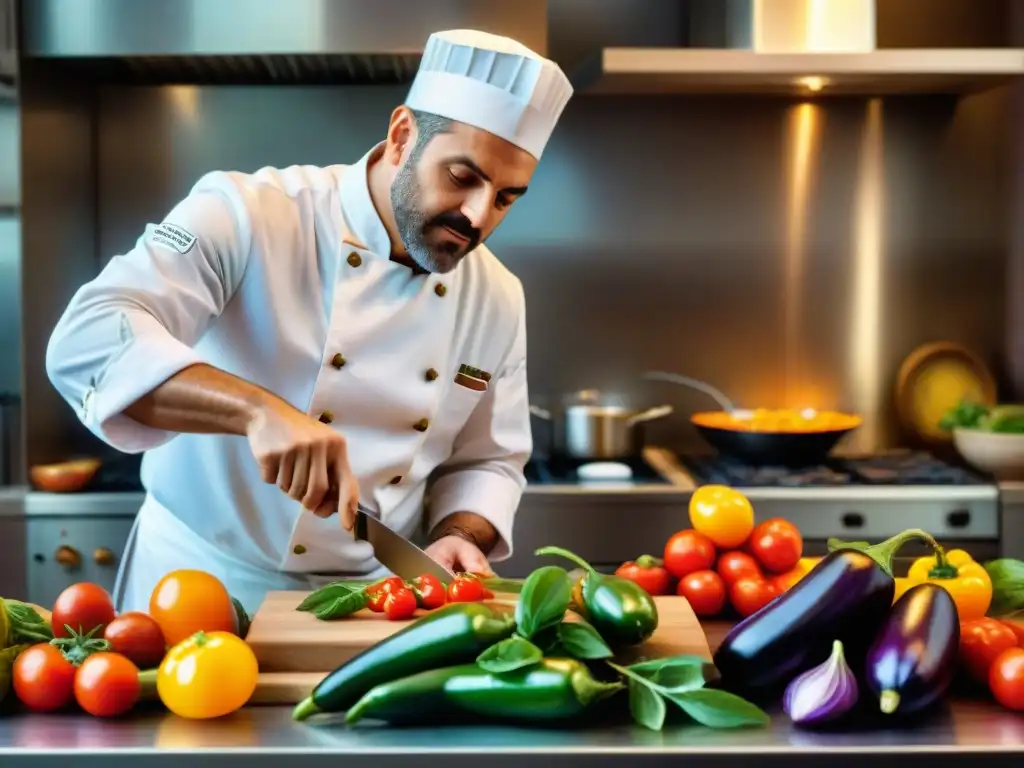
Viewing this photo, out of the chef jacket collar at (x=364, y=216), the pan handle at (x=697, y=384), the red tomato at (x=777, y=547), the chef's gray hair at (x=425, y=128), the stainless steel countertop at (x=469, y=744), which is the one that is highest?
the chef's gray hair at (x=425, y=128)

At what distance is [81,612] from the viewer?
1288 mm

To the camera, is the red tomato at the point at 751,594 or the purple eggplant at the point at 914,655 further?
the red tomato at the point at 751,594

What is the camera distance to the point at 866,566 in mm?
1212

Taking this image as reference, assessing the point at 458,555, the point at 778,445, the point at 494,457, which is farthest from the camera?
the point at 778,445

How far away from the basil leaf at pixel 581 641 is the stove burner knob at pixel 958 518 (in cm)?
176

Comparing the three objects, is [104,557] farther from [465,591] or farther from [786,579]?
[786,579]

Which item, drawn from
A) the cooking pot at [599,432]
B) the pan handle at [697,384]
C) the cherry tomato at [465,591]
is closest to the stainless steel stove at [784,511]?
the cooking pot at [599,432]

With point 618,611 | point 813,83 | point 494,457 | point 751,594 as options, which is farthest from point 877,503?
point 618,611

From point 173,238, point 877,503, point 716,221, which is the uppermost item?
point 716,221

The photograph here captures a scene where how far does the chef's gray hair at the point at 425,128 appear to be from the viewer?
165 centimetres

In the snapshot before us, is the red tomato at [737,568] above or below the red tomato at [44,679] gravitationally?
above

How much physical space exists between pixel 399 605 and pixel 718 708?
0.37 meters

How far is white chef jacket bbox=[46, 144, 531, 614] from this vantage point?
178 centimetres

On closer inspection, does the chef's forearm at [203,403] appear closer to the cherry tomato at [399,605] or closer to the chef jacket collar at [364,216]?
the cherry tomato at [399,605]
